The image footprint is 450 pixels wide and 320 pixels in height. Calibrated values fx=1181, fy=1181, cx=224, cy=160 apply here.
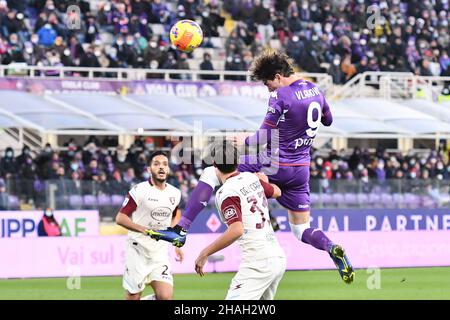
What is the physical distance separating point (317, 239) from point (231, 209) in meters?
2.88

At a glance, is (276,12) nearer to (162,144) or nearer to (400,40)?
(400,40)

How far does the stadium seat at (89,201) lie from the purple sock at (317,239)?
13.3 meters

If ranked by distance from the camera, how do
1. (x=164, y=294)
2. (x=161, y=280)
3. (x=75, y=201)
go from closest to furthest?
(x=164, y=294) < (x=161, y=280) < (x=75, y=201)

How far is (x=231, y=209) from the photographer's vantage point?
415 inches

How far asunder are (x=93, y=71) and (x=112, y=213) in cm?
727

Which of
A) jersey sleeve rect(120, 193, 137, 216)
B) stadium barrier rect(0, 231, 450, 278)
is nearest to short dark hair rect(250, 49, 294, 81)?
jersey sleeve rect(120, 193, 137, 216)

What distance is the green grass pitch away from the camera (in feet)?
61.7

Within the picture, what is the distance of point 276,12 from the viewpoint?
38562 mm

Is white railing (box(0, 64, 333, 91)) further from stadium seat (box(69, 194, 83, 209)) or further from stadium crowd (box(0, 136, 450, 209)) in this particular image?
stadium seat (box(69, 194, 83, 209))

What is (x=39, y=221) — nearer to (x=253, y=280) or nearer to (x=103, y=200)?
(x=103, y=200)

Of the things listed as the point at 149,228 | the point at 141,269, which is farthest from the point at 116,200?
the point at 141,269

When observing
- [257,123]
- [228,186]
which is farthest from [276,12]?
[228,186]

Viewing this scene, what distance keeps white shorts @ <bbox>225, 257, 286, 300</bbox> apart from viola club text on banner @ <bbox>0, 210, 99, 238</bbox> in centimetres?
1431

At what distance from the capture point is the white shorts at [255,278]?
10.6 meters
